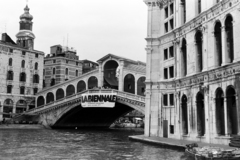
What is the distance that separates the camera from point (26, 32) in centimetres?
6706

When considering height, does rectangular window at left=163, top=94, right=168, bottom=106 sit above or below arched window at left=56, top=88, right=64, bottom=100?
below

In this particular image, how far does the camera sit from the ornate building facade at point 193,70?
2134 cm

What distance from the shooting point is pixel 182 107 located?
89.6 feet

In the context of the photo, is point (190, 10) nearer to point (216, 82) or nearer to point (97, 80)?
point (216, 82)

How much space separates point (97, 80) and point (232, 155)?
42012mm

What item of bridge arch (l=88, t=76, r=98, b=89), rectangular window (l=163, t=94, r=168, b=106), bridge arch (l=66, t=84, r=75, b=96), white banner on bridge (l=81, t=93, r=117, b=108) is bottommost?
rectangular window (l=163, t=94, r=168, b=106)

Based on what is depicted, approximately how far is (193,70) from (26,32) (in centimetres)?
4858

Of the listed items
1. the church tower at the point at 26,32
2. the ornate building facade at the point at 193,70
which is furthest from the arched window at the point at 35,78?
the ornate building facade at the point at 193,70

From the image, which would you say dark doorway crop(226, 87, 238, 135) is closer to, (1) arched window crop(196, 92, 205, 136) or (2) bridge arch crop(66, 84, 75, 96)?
(1) arched window crop(196, 92, 205, 136)

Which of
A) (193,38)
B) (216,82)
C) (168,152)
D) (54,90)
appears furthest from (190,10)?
(54,90)

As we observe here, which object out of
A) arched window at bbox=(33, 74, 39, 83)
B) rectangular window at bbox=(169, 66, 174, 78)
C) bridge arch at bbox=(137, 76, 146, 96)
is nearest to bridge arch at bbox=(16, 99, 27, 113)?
arched window at bbox=(33, 74, 39, 83)

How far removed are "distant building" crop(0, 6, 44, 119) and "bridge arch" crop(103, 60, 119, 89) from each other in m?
15.4

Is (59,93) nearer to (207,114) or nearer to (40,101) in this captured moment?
(40,101)

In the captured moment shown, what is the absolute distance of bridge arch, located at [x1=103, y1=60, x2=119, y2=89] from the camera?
5425 cm
